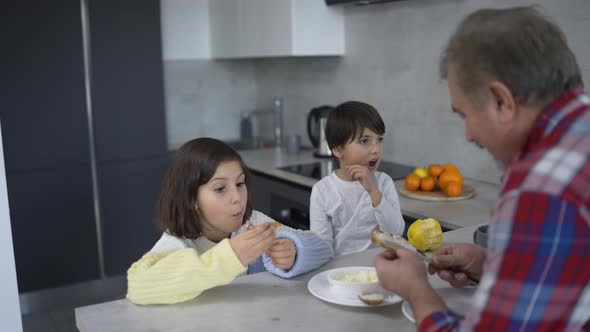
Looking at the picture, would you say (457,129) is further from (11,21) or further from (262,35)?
(11,21)

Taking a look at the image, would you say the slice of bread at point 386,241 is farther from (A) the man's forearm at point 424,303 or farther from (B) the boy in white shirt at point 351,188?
(B) the boy in white shirt at point 351,188

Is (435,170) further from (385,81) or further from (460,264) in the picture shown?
(460,264)

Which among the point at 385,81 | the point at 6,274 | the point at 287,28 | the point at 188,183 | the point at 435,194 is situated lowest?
the point at 6,274

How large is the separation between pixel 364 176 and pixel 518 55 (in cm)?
118

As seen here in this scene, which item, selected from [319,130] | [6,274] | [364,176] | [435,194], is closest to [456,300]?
[364,176]

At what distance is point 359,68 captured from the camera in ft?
10.9

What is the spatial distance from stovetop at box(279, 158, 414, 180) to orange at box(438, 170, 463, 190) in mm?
392

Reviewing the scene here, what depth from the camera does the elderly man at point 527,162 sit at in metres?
0.73

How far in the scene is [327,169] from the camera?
9.94ft

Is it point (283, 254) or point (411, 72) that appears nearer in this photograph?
point (283, 254)

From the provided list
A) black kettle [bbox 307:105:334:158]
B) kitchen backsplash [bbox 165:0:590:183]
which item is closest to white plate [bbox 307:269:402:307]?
kitchen backsplash [bbox 165:0:590:183]

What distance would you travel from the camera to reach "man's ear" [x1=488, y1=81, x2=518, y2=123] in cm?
81

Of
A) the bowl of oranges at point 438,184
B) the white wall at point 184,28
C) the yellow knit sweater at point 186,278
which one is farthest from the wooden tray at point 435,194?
the white wall at point 184,28

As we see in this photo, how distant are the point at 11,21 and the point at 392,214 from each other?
2.32m
